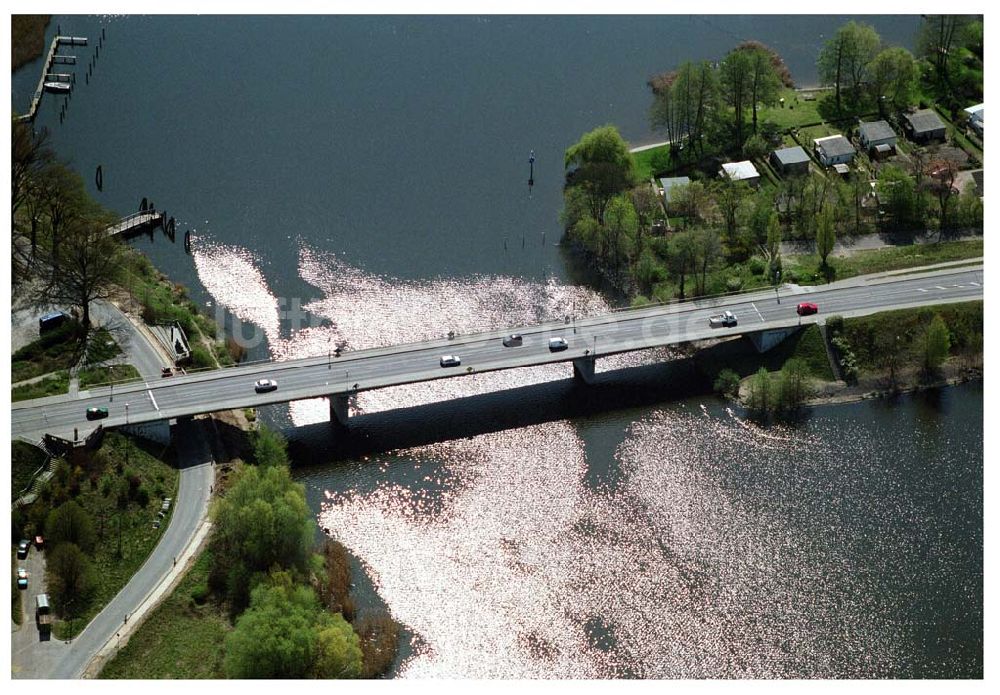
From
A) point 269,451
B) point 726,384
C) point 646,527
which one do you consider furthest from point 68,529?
point 726,384

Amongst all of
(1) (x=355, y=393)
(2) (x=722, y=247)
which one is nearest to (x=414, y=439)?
(1) (x=355, y=393)

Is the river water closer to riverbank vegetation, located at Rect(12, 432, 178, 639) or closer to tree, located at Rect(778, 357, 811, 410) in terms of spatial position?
tree, located at Rect(778, 357, 811, 410)

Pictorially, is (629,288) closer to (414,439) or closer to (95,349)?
(414,439)

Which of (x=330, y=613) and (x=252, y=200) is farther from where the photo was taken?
(x=252, y=200)

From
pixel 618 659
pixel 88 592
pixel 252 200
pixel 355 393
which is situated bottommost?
pixel 618 659

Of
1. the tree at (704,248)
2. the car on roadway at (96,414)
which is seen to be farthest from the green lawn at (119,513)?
the tree at (704,248)
